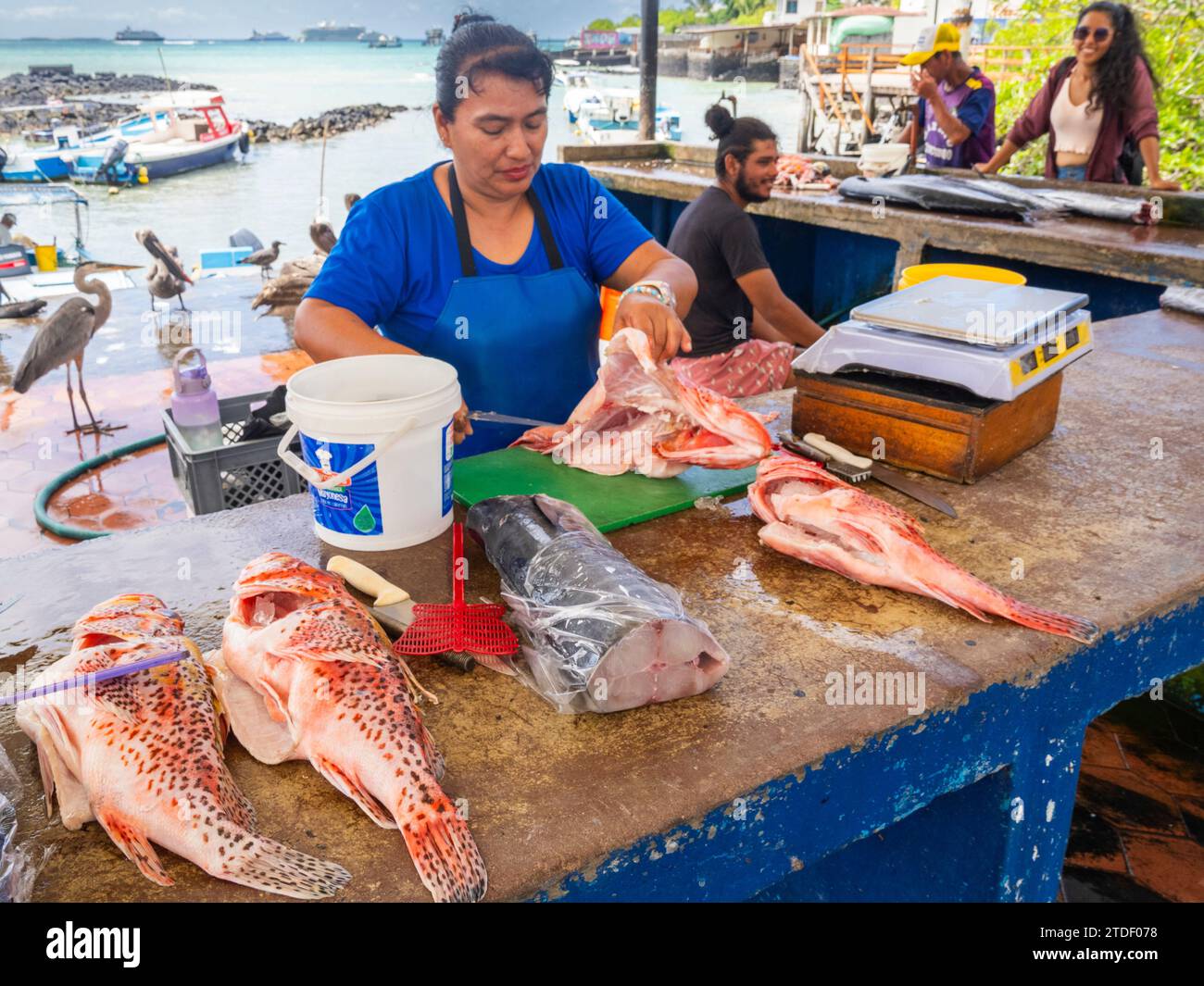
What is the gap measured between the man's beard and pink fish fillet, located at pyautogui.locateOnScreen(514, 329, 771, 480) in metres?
3.04

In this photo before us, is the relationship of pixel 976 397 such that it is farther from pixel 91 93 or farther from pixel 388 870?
pixel 91 93

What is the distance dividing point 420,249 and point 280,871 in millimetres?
2032

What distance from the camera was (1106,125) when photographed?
623cm

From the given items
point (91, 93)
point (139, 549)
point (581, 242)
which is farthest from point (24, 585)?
point (91, 93)

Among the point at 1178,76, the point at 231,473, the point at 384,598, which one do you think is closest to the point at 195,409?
the point at 231,473

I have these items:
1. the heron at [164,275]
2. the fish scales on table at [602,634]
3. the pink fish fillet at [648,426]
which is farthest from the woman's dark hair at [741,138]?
the heron at [164,275]

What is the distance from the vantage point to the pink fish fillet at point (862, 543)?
1.66 metres

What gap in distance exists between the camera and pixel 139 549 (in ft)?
6.40

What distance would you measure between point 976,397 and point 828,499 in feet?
2.13

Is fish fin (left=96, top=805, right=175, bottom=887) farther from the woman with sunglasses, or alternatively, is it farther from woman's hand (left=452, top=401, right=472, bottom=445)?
the woman with sunglasses

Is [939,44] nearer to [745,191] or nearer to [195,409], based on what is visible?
[745,191]

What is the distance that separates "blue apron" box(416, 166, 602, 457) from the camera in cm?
275

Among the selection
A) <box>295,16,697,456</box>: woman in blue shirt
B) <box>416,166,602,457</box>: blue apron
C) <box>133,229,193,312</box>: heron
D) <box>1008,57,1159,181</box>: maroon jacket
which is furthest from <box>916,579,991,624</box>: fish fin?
<box>133,229,193,312</box>: heron
